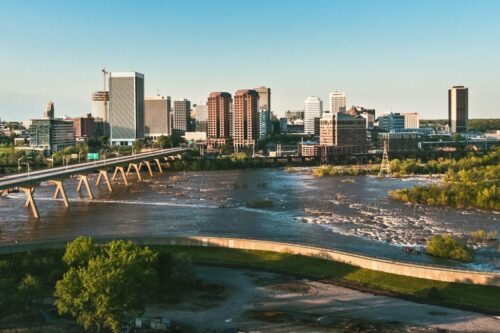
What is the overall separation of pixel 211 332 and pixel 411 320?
8.94m

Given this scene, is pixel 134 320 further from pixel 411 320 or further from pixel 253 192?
pixel 253 192

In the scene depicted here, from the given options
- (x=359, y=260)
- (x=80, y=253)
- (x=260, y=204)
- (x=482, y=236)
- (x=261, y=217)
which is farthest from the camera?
(x=260, y=204)

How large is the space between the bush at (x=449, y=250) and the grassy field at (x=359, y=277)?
7340 mm

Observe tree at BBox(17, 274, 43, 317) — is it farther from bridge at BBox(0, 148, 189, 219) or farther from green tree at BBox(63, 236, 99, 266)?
bridge at BBox(0, 148, 189, 219)

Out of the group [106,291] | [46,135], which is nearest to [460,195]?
[106,291]

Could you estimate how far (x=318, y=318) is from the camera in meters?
27.3

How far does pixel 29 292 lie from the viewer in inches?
1050

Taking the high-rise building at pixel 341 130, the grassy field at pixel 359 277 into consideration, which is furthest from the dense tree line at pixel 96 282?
the high-rise building at pixel 341 130

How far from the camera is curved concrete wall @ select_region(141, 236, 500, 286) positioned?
32188 millimetres

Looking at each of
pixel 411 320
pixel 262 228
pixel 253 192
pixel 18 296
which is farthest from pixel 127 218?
pixel 411 320

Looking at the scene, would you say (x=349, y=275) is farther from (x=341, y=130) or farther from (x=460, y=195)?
(x=341, y=130)

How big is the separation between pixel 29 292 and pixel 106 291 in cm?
486

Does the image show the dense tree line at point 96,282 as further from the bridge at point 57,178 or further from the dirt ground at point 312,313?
the bridge at point 57,178

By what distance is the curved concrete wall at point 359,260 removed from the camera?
1267 inches
